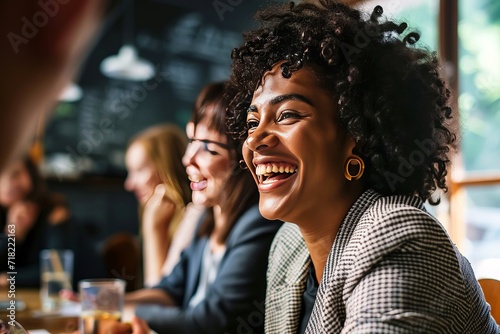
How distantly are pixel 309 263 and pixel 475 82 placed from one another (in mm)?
2601

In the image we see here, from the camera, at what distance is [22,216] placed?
11.0 feet

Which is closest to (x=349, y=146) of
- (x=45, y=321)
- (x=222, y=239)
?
(x=222, y=239)

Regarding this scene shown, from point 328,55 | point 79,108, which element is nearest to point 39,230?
point 79,108

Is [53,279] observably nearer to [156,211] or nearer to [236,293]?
[156,211]

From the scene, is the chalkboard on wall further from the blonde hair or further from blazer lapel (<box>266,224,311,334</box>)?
blazer lapel (<box>266,224,311,334</box>)

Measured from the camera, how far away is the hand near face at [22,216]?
10.5ft

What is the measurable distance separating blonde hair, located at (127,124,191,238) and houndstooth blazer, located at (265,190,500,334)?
2.21 feet

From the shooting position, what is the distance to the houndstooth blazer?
788 millimetres

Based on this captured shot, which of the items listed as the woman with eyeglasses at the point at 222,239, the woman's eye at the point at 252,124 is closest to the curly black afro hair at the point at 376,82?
the woman's eye at the point at 252,124

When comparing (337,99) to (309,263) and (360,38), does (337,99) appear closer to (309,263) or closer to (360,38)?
(360,38)

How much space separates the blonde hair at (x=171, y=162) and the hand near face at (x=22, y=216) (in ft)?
3.97

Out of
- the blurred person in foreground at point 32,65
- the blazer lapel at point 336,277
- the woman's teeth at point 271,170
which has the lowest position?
the blazer lapel at point 336,277

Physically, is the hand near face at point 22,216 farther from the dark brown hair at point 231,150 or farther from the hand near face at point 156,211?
the dark brown hair at point 231,150

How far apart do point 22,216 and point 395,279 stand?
2.97 m
